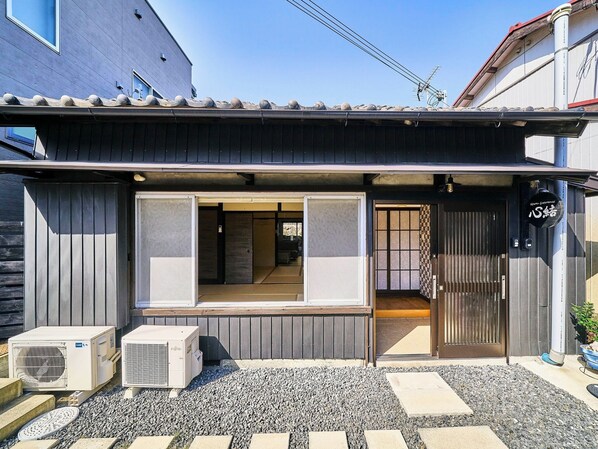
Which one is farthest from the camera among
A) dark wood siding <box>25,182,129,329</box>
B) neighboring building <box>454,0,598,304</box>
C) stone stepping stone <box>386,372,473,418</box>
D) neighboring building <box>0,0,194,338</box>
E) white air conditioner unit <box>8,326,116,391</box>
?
neighboring building <box>454,0,598,304</box>

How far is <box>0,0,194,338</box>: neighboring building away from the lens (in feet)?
12.8

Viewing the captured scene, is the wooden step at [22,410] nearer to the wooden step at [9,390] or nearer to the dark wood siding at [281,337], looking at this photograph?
the wooden step at [9,390]

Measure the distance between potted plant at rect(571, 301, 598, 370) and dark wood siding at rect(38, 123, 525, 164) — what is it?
2290mm

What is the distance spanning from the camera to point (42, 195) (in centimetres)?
337

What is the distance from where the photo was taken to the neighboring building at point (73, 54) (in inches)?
188

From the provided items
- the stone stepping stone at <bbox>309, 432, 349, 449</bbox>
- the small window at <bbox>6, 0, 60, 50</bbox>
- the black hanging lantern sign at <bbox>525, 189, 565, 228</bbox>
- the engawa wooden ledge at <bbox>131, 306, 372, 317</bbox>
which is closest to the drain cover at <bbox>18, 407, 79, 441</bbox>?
the engawa wooden ledge at <bbox>131, 306, 372, 317</bbox>

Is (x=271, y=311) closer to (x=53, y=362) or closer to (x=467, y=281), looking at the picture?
(x=53, y=362)

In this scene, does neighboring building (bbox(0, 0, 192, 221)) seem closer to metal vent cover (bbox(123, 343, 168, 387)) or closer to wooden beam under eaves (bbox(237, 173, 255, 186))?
wooden beam under eaves (bbox(237, 173, 255, 186))

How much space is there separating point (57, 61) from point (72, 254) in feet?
16.9

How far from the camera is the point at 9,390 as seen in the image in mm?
2834

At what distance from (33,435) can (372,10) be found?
495 inches

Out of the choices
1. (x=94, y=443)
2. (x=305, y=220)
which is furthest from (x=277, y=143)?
(x=94, y=443)

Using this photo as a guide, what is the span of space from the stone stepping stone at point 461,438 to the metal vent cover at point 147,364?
2836 mm

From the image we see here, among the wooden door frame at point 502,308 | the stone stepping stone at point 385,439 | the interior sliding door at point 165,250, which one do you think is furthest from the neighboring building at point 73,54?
the wooden door frame at point 502,308
